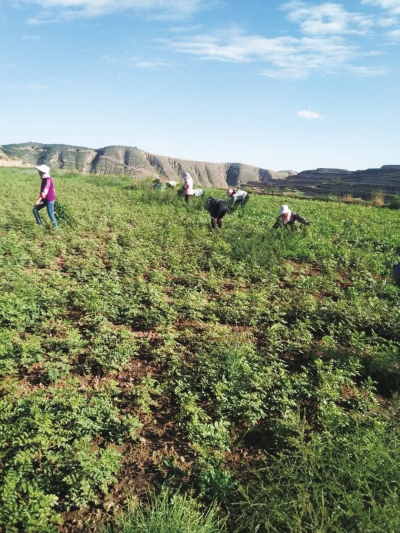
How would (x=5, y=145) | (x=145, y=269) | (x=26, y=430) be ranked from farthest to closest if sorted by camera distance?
(x=5, y=145) → (x=145, y=269) → (x=26, y=430)

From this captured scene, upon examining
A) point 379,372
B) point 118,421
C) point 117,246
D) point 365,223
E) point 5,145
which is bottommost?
point 118,421

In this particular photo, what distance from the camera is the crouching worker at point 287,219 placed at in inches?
440

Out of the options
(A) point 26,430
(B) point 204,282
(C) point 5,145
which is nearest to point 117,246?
(B) point 204,282

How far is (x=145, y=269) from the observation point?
309 inches

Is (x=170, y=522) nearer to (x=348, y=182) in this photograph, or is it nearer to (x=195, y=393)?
(x=195, y=393)

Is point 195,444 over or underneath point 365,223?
underneath

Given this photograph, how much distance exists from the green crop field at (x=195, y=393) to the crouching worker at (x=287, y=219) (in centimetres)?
268

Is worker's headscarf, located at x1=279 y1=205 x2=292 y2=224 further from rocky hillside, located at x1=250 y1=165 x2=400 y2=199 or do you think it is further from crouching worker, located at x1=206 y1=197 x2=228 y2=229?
rocky hillside, located at x1=250 y1=165 x2=400 y2=199

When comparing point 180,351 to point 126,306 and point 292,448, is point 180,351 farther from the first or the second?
point 292,448

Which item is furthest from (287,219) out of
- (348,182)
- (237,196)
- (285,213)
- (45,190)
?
(348,182)

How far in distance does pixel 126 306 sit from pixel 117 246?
3839 millimetres

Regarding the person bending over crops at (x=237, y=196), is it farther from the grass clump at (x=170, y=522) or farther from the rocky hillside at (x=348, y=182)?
the rocky hillside at (x=348, y=182)

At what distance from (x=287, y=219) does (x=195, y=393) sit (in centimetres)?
867

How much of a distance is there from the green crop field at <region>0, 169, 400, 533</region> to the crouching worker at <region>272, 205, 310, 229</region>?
2683 mm
